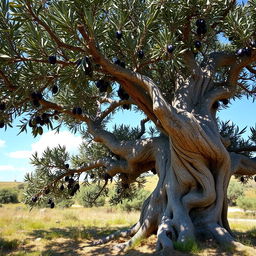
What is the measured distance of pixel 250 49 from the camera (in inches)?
219

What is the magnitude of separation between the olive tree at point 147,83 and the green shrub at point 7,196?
3586 cm

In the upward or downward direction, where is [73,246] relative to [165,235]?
downward

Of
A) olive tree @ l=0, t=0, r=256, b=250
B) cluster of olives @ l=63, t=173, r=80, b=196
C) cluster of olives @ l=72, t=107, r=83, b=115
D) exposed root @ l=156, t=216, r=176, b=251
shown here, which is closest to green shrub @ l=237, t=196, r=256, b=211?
olive tree @ l=0, t=0, r=256, b=250

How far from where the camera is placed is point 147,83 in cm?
546

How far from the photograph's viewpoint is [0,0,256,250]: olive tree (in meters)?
4.63

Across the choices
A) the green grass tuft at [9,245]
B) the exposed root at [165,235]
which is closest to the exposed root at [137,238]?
the exposed root at [165,235]

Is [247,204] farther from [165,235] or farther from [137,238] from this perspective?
[165,235]

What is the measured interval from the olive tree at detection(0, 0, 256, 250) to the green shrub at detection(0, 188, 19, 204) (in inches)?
1412

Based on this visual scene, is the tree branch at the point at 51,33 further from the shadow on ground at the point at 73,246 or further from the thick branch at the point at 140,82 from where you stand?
the shadow on ground at the point at 73,246

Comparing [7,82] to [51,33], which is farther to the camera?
[7,82]

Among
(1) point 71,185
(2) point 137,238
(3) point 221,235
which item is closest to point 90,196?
(1) point 71,185

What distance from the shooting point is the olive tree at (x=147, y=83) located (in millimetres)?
4629

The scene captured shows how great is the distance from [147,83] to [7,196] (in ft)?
134

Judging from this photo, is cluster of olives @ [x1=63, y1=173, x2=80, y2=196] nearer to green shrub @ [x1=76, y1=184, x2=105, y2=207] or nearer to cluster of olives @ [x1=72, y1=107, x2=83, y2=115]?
green shrub @ [x1=76, y1=184, x2=105, y2=207]
